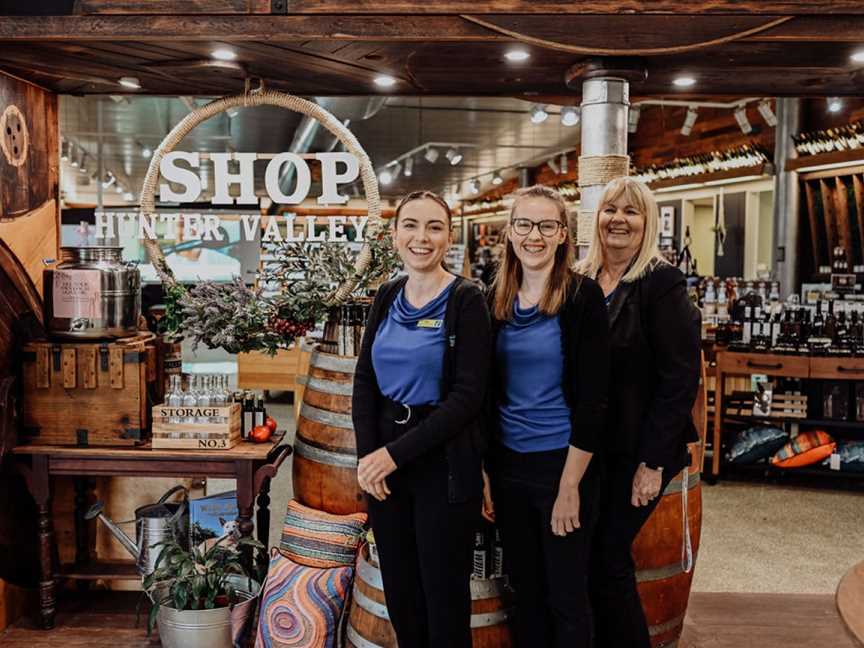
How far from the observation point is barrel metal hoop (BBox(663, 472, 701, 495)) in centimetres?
285

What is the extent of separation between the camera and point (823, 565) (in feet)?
13.9

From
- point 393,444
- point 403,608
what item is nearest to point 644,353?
point 393,444

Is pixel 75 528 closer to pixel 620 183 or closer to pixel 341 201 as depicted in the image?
pixel 341 201

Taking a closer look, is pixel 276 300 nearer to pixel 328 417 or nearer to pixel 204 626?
pixel 328 417

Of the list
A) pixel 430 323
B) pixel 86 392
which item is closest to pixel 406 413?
pixel 430 323

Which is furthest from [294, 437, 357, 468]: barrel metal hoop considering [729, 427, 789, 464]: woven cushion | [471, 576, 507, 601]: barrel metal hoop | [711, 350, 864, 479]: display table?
[729, 427, 789, 464]: woven cushion

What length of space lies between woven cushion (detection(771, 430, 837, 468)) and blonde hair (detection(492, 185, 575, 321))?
151 inches

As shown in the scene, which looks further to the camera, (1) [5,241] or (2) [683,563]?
(1) [5,241]

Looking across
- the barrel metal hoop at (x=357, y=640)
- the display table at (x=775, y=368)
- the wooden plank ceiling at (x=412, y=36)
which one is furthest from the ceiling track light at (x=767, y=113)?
the barrel metal hoop at (x=357, y=640)

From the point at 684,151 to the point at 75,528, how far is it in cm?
968

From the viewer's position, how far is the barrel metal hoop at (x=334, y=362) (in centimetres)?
307

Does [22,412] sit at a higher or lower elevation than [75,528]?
higher

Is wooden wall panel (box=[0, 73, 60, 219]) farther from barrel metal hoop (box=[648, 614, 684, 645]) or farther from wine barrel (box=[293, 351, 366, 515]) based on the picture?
barrel metal hoop (box=[648, 614, 684, 645])

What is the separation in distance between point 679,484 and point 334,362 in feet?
4.03
